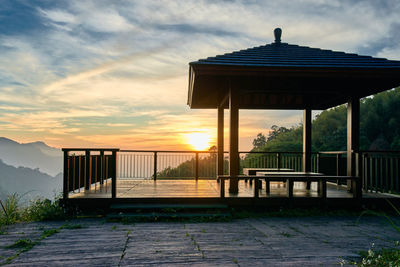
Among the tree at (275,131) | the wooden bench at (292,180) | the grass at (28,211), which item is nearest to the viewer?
the grass at (28,211)

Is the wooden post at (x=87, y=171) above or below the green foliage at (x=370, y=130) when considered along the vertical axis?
below

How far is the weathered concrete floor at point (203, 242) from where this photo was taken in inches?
152

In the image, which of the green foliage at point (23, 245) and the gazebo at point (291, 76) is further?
the gazebo at point (291, 76)

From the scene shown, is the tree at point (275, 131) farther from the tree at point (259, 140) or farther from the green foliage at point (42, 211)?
the green foliage at point (42, 211)

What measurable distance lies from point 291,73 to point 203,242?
462cm

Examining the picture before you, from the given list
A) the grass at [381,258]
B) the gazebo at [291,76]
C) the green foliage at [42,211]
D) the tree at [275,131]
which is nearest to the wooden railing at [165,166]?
the green foliage at [42,211]

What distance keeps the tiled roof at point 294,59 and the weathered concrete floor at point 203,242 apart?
3.58 m

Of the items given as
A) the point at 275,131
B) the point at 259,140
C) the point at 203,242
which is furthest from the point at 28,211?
the point at 259,140

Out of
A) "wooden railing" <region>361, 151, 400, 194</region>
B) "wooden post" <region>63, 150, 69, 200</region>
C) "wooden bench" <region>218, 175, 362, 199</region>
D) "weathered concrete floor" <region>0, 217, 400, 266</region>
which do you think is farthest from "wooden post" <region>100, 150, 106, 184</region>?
"wooden railing" <region>361, 151, 400, 194</region>

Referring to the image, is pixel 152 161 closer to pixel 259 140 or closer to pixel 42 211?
pixel 42 211

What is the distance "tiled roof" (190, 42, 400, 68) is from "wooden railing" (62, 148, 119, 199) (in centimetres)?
307

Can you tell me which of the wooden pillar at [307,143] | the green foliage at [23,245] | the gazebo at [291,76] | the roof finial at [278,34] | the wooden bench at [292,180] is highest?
the roof finial at [278,34]

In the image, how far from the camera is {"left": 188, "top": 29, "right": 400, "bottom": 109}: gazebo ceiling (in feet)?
24.7

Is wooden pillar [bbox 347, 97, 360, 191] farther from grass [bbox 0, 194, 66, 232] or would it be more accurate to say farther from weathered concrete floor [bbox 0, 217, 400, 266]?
grass [bbox 0, 194, 66, 232]
